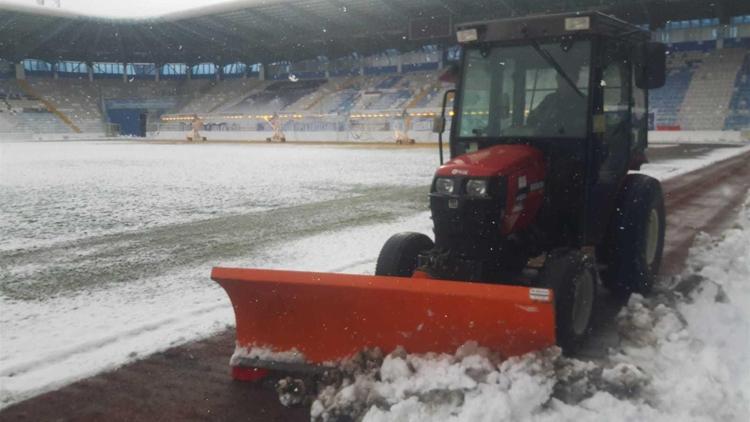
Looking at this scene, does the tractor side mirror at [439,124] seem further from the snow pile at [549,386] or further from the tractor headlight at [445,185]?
the snow pile at [549,386]

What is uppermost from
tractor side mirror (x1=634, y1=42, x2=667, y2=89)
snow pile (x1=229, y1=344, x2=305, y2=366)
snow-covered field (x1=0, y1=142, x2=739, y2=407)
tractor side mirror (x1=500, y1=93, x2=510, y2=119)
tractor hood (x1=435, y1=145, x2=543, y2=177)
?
tractor side mirror (x1=634, y1=42, x2=667, y2=89)

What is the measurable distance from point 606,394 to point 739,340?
4.62ft

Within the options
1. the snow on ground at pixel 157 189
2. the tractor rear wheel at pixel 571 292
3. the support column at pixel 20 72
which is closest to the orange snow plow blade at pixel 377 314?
the tractor rear wheel at pixel 571 292

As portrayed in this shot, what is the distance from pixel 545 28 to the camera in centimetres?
425

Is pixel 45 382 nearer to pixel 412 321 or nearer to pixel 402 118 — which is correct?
pixel 412 321

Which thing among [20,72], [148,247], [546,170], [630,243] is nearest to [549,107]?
[546,170]

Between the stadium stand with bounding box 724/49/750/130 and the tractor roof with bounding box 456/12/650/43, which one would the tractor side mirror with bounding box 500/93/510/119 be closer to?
the tractor roof with bounding box 456/12/650/43

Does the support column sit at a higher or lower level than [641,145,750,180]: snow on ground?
higher

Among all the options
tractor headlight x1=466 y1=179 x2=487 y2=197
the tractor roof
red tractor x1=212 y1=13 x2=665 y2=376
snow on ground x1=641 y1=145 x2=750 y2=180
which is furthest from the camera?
snow on ground x1=641 y1=145 x2=750 y2=180

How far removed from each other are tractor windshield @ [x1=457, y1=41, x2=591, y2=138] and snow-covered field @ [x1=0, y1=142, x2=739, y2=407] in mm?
2299

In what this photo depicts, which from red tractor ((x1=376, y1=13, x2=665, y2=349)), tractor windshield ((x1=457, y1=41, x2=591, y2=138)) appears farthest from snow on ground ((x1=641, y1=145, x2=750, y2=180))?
tractor windshield ((x1=457, y1=41, x2=591, y2=138))

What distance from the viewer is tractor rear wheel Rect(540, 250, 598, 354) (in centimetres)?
354

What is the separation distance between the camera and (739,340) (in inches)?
152

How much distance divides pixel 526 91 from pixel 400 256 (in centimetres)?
144
